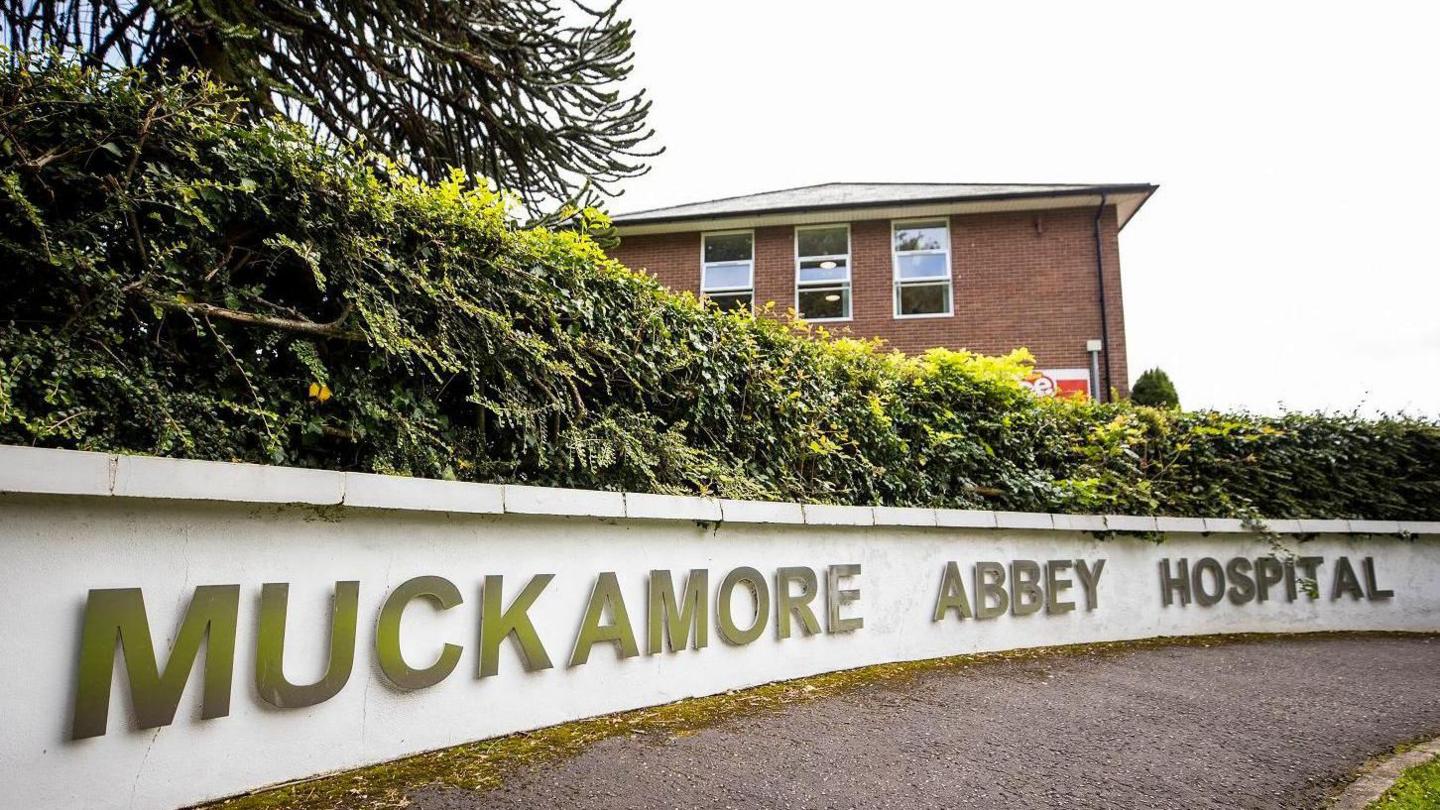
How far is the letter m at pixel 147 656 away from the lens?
8.52 ft

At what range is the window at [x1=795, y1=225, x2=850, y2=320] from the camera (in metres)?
17.2

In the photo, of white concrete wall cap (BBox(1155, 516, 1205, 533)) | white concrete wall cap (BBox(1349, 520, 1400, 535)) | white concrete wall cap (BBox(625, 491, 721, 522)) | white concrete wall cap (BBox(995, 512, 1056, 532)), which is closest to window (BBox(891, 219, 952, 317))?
white concrete wall cap (BBox(1349, 520, 1400, 535))

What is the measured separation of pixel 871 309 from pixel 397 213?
46.3ft

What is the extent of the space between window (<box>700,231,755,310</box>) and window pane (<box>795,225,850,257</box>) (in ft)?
3.74

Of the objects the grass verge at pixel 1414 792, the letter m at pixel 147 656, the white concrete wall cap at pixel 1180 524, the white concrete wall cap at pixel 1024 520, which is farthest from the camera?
the white concrete wall cap at pixel 1180 524

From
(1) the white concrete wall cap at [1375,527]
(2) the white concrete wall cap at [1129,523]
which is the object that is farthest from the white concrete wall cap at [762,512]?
(1) the white concrete wall cap at [1375,527]

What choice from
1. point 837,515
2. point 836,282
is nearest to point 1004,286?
point 836,282

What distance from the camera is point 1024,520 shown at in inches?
265

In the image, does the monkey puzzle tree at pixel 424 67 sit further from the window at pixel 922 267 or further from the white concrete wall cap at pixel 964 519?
the window at pixel 922 267

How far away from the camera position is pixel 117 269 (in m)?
2.95

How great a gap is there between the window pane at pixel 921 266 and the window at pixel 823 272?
1.21 m

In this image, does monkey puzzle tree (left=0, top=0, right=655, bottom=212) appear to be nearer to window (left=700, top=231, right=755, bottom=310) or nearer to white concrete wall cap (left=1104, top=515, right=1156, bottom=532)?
white concrete wall cap (left=1104, top=515, right=1156, bottom=532)

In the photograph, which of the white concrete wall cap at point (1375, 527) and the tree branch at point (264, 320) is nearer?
the tree branch at point (264, 320)

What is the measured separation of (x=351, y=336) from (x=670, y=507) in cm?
196
